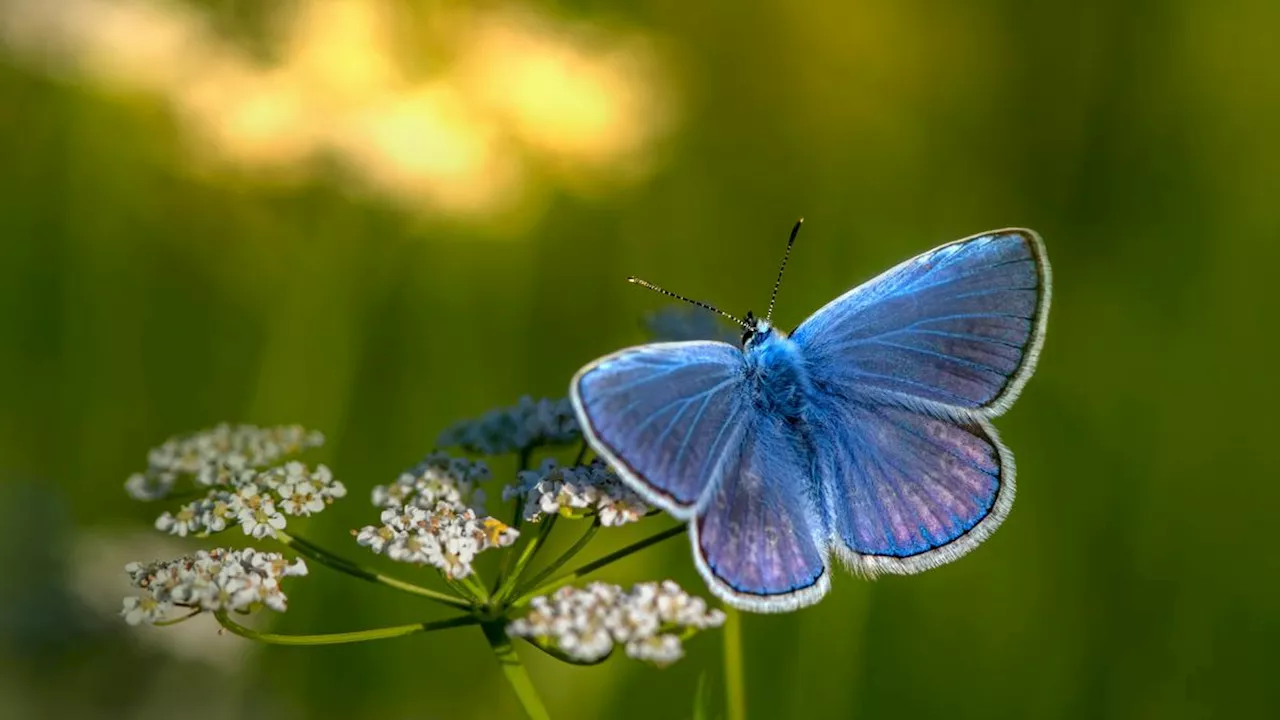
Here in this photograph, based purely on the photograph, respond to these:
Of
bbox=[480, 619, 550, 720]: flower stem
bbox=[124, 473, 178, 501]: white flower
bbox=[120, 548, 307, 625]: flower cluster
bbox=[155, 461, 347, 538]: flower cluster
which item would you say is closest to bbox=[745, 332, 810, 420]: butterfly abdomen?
bbox=[480, 619, 550, 720]: flower stem

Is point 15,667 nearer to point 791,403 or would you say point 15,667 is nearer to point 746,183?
point 791,403

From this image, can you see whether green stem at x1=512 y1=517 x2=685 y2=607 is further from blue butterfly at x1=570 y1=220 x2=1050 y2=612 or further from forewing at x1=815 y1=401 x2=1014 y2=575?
forewing at x1=815 y1=401 x2=1014 y2=575

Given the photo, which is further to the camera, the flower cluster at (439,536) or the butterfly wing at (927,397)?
the butterfly wing at (927,397)

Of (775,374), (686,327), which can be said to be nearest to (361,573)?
(775,374)

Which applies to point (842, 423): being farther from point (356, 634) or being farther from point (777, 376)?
point (356, 634)

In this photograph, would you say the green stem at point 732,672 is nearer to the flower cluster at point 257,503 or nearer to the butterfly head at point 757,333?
the butterfly head at point 757,333

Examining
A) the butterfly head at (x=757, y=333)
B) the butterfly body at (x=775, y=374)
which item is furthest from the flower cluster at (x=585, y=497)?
the butterfly head at (x=757, y=333)

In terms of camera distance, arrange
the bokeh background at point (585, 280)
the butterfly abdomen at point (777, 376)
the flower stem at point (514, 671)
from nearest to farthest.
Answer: the flower stem at point (514, 671) < the butterfly abdomen at point (777, 376) < the bokeh background at point (585, 280)

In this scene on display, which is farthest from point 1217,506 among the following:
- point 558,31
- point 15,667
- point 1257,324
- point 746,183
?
point 15,667
